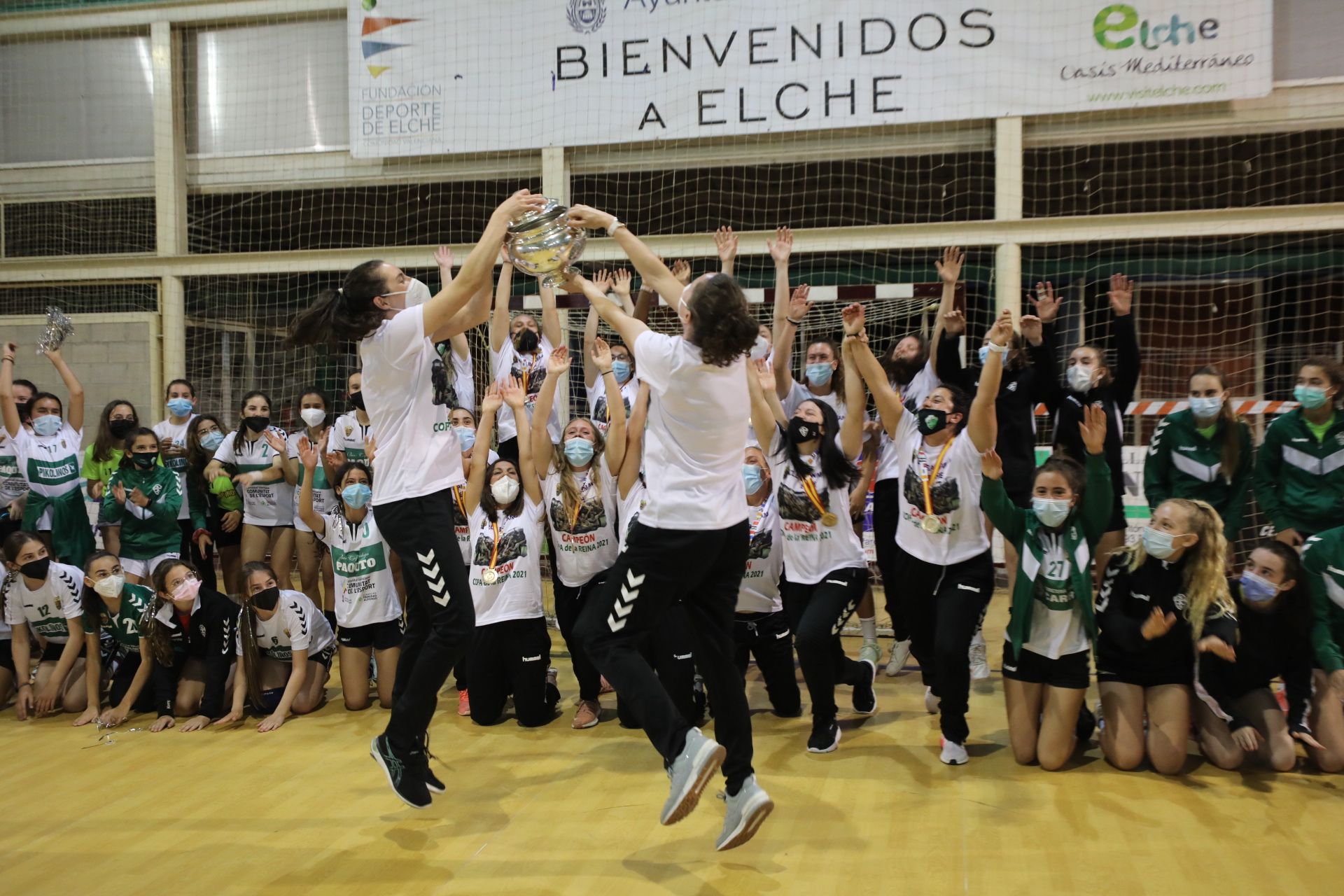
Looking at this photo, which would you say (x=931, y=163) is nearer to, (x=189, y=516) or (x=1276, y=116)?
(x=1276, y=116)

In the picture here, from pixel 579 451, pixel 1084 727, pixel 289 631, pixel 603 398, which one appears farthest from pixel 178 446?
pixel 1084 727

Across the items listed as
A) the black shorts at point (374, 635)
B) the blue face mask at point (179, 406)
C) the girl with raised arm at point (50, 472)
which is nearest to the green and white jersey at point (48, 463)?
the girl with raised arm at point (50, 472)

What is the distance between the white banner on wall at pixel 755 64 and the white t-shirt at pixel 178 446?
3067mm

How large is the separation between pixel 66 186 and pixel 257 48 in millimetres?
2391

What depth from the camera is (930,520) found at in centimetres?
495

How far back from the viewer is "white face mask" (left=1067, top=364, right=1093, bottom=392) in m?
5.59

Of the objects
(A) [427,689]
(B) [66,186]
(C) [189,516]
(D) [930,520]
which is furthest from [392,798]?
(B) [66,186]

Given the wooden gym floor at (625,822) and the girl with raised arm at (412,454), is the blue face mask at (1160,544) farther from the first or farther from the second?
the girl with raised arm at (412,454)

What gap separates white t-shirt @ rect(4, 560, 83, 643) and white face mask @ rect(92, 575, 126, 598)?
0.30 metres

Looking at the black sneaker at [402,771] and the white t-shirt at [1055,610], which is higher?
the white t-shirt at [1055,610]

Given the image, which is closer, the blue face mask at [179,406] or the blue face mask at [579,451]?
the blue face mask at [579,451]

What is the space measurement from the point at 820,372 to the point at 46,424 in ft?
16.2

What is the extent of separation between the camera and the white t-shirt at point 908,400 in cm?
613

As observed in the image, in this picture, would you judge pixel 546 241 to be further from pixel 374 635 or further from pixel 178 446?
pixel 178 446
